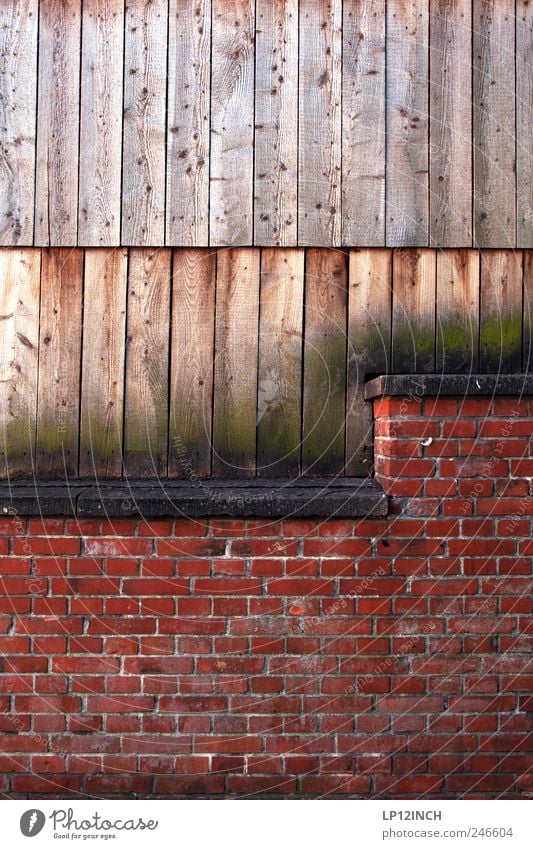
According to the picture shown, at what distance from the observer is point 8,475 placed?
3.56m

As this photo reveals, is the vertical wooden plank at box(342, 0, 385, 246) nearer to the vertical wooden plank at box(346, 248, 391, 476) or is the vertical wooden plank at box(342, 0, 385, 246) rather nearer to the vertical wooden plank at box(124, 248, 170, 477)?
the vertical wooden plank at box(346, 248, 391, 476)

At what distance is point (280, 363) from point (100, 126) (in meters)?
1.33

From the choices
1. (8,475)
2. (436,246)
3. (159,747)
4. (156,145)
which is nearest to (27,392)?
(8,475)

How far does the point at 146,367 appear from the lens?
11.7 ft

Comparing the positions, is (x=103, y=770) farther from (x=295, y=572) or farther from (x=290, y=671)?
(x=295, y=572)

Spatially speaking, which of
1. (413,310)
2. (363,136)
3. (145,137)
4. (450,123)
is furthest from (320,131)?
(413,310)

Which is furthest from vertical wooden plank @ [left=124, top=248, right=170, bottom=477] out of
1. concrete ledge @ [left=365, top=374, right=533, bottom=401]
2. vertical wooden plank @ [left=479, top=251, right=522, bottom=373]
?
vertical wooden plank @ [left=479, top=251, right=522, bottom=373]

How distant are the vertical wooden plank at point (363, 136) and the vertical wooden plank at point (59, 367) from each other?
124 cm

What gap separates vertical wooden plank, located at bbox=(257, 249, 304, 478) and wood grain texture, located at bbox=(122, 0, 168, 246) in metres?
0.53

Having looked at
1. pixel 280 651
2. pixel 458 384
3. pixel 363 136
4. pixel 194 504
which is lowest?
pixel 280 651

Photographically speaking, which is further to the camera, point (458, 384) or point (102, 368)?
point (102, 368)

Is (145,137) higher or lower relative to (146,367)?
higher

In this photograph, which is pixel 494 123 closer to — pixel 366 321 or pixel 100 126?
pixel 366 321

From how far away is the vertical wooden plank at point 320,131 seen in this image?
11.8 ft
